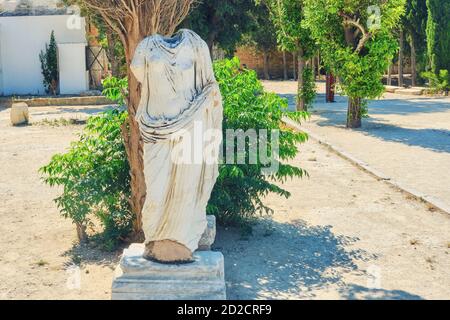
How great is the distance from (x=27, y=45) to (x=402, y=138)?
1845 cm

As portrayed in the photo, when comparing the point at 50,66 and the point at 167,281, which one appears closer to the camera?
the point at 167,281

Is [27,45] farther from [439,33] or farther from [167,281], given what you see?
[167,281]

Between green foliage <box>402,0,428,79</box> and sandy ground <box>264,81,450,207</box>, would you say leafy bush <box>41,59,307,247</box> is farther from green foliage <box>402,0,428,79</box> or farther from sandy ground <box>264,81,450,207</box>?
green foliage <box>402,0,428,79</box>

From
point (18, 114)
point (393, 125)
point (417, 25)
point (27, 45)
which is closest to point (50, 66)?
point (27, 45)

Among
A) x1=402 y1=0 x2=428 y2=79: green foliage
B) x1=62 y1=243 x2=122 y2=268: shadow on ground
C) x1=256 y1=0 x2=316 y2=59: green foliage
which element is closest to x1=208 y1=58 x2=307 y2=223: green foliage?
x1=62 y1=243 x2=122 y2=268: shadow on ground

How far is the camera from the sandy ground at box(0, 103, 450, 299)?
5133 mm

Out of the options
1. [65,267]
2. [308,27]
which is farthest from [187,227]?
[308,27]

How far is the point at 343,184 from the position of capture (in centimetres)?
933

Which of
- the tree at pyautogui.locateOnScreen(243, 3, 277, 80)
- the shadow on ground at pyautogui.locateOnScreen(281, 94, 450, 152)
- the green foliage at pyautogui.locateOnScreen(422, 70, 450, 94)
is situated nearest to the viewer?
the shadow on ground at pyautogui.locateOnScreen(281, 94, 450, 152)

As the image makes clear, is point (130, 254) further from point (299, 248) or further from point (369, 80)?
point (369, 80)

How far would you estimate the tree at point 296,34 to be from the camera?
55.7ft

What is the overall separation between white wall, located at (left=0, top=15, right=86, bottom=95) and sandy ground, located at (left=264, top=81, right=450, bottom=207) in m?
11.9

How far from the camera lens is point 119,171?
623 centimetres
